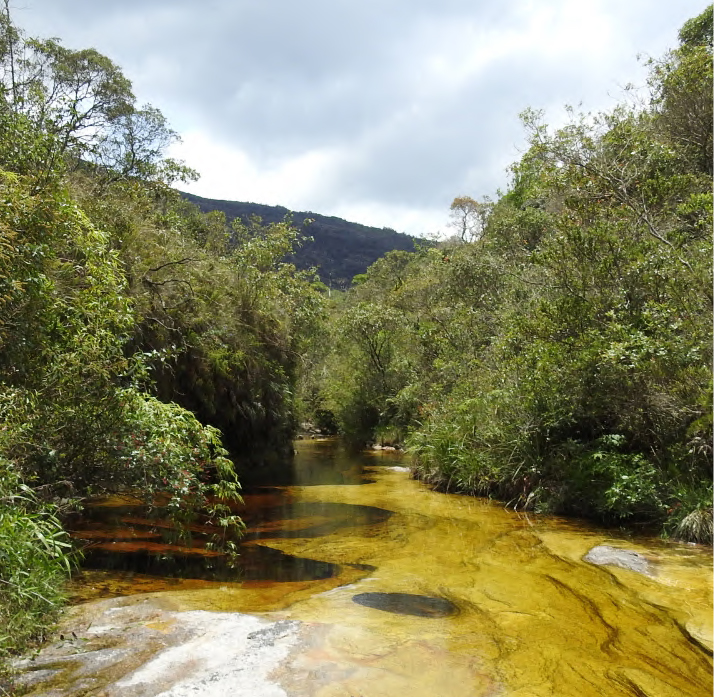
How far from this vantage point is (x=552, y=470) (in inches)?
425

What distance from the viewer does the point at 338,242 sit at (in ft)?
469

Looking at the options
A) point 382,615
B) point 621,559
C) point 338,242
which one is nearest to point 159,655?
point 382,615

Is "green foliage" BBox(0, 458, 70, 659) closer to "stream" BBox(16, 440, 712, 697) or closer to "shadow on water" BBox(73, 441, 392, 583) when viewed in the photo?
"stream" BBox(16, 440, 712, 697)

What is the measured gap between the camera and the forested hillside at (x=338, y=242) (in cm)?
12406

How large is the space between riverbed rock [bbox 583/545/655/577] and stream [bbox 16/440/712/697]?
8 centimetres

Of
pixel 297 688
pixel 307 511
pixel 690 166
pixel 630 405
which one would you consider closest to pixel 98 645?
pixel 297 688

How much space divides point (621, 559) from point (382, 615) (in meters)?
3.51

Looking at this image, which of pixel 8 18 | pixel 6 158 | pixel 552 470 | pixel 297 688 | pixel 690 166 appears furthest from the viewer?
pixel 8 18

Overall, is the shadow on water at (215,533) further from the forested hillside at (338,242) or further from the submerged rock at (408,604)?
the forested hillside at (338,242)

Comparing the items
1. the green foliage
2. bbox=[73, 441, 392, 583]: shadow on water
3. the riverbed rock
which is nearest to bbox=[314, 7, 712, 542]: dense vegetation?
the riverbed rock

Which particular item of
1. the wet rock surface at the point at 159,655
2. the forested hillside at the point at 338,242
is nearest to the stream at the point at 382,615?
the wet rock surface at the point at 159,655

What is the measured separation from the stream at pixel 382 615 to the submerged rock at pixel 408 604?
3cm

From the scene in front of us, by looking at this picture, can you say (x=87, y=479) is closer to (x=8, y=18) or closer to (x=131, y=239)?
(x=131, y=239)

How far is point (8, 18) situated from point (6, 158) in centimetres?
1406
